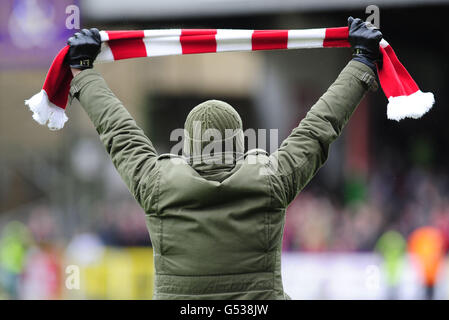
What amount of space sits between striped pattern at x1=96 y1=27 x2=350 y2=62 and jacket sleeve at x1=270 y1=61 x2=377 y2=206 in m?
0.61

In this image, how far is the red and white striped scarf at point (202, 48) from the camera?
271cm

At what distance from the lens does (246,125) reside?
16.0m

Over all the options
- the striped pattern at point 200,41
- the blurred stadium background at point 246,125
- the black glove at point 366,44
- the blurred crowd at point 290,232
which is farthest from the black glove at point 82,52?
the blurred crowd at point 290,232

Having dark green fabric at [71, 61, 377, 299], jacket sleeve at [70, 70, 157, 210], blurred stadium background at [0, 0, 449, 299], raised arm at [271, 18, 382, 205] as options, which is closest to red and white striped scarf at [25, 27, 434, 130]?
raised arm at [271, 18, 382, 205]

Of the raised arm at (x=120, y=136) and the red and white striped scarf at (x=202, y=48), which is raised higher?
the red and white striped scarf at (x=202, y=48)

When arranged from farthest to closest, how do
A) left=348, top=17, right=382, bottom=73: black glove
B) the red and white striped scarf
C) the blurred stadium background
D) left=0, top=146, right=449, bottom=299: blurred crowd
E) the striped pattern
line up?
left=0, top=146, right=449, bottom=299: blurred crowd
the blurred stadium background
the striped pattern
the red and white striped scarf
left=348, top=17, right=382, bottom=73: black glove

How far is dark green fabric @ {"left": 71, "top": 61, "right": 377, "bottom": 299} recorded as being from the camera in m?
2.26

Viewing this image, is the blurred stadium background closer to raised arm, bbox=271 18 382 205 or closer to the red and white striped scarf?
the red and white striped scarf

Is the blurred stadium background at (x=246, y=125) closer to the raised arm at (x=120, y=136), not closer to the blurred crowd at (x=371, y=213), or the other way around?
the blurred crowd at (x=371, y=213)

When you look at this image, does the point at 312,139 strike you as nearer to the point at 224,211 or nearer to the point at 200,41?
the point at 224,211

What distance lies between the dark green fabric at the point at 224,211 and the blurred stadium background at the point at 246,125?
15.1 feet

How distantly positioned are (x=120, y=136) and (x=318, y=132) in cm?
68

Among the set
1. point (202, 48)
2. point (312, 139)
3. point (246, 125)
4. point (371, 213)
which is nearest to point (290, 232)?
point (371, 213)
